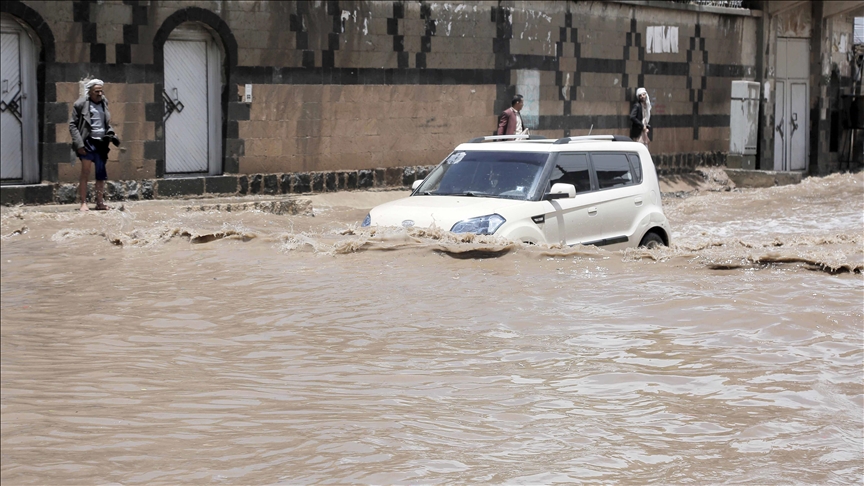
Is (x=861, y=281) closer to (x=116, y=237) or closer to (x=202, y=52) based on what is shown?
(x=116, y=237)

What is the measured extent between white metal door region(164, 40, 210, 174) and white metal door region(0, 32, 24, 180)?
220cm

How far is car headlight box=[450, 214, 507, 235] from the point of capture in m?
9.55

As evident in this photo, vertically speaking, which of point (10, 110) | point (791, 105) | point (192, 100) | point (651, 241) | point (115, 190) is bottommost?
point (651, 241)

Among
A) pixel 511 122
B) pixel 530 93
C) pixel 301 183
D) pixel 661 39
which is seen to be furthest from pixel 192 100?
pixel 661 39

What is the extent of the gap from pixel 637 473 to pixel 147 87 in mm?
11433

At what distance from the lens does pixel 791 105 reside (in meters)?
28.7

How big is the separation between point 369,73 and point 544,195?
27.6ft

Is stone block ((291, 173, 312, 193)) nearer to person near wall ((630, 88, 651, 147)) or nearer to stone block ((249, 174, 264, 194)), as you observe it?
stone block ((249, 174, 264, 194))

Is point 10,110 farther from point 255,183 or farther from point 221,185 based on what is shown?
point 255,183

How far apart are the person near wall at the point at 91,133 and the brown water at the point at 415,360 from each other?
250cm

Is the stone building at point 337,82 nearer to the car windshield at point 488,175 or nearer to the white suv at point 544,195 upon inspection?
the white suv at point 544,195

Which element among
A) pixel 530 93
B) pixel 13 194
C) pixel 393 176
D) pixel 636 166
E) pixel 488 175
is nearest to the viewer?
pixel 488 175

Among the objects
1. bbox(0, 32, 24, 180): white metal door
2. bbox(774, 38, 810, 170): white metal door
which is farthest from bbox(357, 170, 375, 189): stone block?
bbox(774, 38, 810, 170): white metal door

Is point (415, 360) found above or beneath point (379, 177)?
beneath
